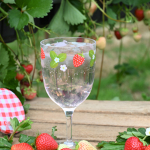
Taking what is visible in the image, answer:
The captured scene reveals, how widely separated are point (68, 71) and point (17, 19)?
1.07 feet

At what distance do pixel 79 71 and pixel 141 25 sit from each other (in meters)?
4.09

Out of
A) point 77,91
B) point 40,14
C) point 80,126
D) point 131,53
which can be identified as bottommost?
point 131,53

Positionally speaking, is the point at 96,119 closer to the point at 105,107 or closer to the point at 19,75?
the point at 105,107

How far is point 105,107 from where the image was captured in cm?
100

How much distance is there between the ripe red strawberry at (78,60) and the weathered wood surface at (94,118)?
0.88 feet

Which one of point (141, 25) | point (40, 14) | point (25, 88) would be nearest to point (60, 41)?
point (40, 14)

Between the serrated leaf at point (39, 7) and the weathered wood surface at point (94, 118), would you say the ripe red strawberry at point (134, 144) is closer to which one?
the weathered wood surface at point (94, 118)

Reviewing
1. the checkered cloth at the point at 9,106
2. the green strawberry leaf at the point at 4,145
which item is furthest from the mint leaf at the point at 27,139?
the checkered cloth at the point at 9,106

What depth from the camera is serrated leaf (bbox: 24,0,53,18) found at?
827 millimetres

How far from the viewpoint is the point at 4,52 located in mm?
934

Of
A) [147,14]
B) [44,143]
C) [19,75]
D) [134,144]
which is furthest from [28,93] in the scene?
[147,14]

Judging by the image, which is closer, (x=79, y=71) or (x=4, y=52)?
(x=79, y=71)

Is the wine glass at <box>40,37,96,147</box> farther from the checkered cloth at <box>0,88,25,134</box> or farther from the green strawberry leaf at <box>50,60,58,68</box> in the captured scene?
the checkered cloth at <box>0,88,25,134</box>

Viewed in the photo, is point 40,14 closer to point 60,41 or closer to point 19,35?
point 60,41
